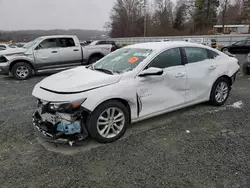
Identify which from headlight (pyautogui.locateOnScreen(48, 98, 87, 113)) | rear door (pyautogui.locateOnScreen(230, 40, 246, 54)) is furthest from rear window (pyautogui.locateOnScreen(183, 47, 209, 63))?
rear door (pyautogui.locateOnScreen(230, 40, 246, 54))

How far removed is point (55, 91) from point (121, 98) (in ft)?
3.26

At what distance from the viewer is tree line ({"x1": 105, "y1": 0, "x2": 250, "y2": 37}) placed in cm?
4656

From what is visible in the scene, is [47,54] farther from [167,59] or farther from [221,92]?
[221,92]

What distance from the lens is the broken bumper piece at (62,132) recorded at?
298cm

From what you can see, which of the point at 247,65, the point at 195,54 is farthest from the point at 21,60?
the point at 247,65

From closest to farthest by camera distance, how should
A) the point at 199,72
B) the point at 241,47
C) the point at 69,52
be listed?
the point at 199,72
the point at 69,52
the point at 241,47

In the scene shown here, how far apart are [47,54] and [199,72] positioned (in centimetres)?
666

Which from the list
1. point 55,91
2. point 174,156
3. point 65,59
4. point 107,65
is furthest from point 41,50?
point 174,156

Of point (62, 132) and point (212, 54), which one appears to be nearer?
point (62, 132)

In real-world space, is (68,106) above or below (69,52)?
below

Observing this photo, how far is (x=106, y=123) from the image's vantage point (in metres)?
3.21

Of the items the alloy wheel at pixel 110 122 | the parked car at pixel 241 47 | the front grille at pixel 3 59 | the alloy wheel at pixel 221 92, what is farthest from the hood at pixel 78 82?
the parked car at pixel 241 47

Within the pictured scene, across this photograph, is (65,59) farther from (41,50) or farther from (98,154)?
(98,154)

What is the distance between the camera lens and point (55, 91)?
9.99ft
